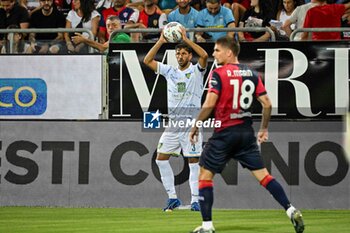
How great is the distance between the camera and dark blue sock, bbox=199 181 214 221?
38.3 ft

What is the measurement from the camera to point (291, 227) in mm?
13156

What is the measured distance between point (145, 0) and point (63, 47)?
90.1 inches

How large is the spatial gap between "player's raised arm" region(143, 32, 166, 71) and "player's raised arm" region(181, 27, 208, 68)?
37 cm

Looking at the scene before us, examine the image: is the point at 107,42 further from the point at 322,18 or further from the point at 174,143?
the point at 322,18

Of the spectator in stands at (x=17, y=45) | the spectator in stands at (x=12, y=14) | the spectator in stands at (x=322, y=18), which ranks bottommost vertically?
the spectator in stands at (x=17, y=45)

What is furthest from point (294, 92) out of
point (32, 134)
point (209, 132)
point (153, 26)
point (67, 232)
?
point (67, 232)

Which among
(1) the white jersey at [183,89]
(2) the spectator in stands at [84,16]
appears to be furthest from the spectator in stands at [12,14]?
(1) the white jersey at [183,89]

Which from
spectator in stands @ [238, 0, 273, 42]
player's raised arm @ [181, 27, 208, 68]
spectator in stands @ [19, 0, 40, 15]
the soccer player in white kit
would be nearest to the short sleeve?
player's raised arm @ [181, 27, 208, 68]

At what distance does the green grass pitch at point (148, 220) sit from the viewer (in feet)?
41.7

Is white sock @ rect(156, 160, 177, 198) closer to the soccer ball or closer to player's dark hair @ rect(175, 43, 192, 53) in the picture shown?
player's dark hair @ rect(175, 43, 192, 53)

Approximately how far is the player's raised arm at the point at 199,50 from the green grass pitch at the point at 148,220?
2555 mm

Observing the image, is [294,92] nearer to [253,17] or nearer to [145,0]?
[253,17]

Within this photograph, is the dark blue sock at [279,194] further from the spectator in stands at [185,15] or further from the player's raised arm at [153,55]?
the spectator in stands at [185,15]

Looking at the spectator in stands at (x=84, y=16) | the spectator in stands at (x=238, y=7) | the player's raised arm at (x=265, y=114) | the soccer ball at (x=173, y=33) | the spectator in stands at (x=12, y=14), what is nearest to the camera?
the player's raised arm at (x=265, y=114)
